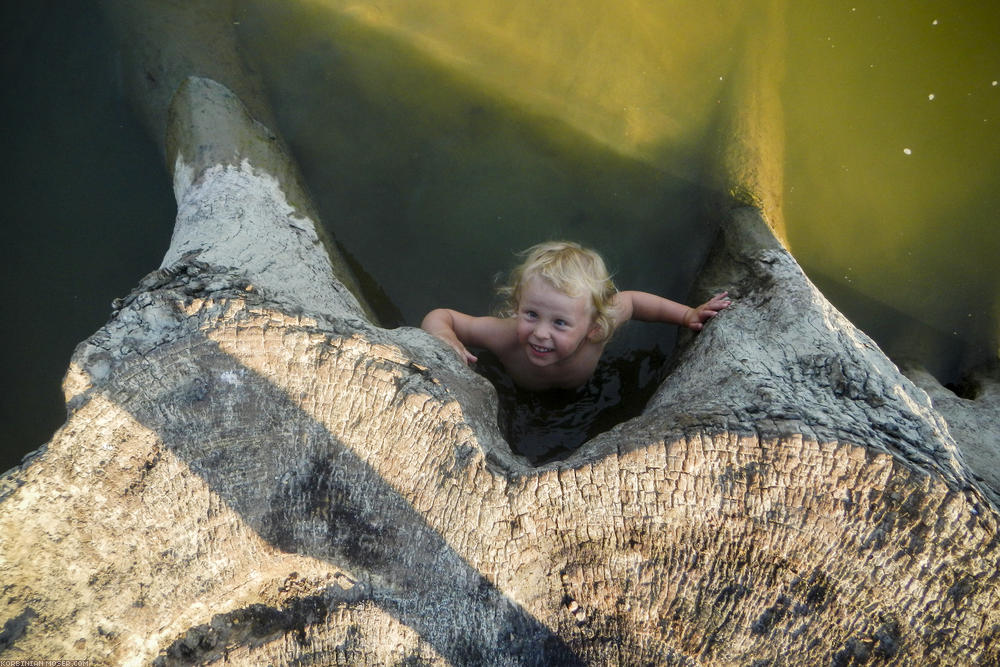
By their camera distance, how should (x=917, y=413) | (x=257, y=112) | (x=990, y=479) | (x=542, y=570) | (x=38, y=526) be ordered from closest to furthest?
(x=38, y=526)
(x=542, y=570)
(x=917, y=413)
(x=990, y=479)
(x=257, y=112)

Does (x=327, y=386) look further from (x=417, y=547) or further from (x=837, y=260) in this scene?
(x=837, y=260)

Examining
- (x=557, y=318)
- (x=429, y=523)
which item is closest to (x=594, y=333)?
(x=557, y=318)

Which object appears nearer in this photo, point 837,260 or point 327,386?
point 327,386

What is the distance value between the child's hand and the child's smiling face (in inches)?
16.1

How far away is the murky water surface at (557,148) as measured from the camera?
11.2 ft

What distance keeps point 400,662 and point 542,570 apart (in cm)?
42

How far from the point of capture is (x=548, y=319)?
278 centimetres

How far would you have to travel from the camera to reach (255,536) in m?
1.75

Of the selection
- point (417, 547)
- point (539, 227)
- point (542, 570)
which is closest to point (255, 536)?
point (417, 547)

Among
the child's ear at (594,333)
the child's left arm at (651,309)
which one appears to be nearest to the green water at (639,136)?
the child's left arm at (651,309)

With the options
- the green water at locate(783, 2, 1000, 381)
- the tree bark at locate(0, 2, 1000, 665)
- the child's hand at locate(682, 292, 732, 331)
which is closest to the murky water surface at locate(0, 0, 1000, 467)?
the green water at locate(783, 2, 1000, 381)

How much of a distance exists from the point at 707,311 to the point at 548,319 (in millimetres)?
608

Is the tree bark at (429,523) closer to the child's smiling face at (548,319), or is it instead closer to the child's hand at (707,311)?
the child's hand at (707,311)

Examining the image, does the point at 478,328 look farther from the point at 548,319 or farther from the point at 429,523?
the point at 429,523
